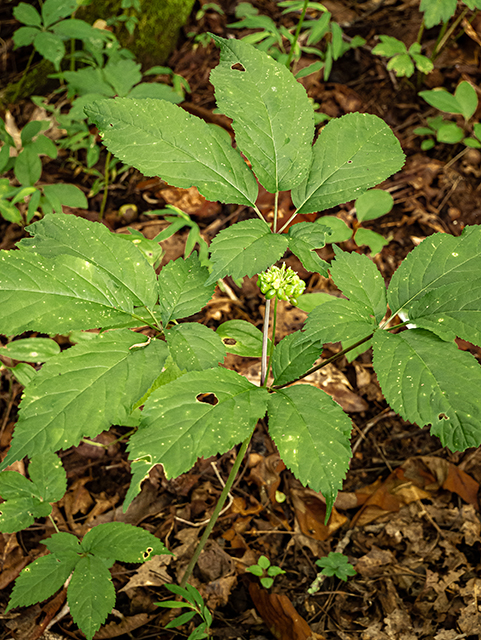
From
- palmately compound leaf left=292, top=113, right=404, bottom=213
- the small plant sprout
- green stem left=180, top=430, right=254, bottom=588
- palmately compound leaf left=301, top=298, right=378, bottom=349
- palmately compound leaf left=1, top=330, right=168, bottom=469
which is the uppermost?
palmately compound leaf left=292, top=113, right=404, bottom=213

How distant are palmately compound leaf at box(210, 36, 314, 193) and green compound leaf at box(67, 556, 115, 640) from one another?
4.69ft

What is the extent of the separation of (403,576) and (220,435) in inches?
52.2

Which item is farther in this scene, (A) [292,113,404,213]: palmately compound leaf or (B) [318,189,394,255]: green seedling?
(B) [318,189,394,255]: green seedling

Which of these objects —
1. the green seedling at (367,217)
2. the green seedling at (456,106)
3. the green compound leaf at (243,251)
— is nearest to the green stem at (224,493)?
the green compound leaf at (243,251)

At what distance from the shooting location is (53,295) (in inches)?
49.7

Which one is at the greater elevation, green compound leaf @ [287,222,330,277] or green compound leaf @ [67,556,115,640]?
green compound leaf @ [287,222,330,277]

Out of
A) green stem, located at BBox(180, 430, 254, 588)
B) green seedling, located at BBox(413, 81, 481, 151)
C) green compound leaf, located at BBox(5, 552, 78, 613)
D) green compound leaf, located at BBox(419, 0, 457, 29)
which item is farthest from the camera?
green seedling, located at BBox(413, 81, 481, 151)

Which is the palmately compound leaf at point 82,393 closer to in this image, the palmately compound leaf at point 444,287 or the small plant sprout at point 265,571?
the palmately compound leaf at point 444,287

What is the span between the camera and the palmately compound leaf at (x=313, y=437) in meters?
1.09

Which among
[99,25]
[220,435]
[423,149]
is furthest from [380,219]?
[99,25]

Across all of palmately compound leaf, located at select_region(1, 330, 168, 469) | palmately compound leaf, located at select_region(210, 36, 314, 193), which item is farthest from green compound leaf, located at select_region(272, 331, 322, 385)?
palmately compound leaf, located at select_region(210, 36, 314, 193)

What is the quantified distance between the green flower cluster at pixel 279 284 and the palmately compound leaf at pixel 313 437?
0.98 feet

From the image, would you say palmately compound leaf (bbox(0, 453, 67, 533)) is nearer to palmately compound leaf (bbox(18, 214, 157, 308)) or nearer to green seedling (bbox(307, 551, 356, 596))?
palmately compound leaf (bbox(18, 214, 157, 308))

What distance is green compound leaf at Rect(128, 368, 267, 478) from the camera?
1.08m
